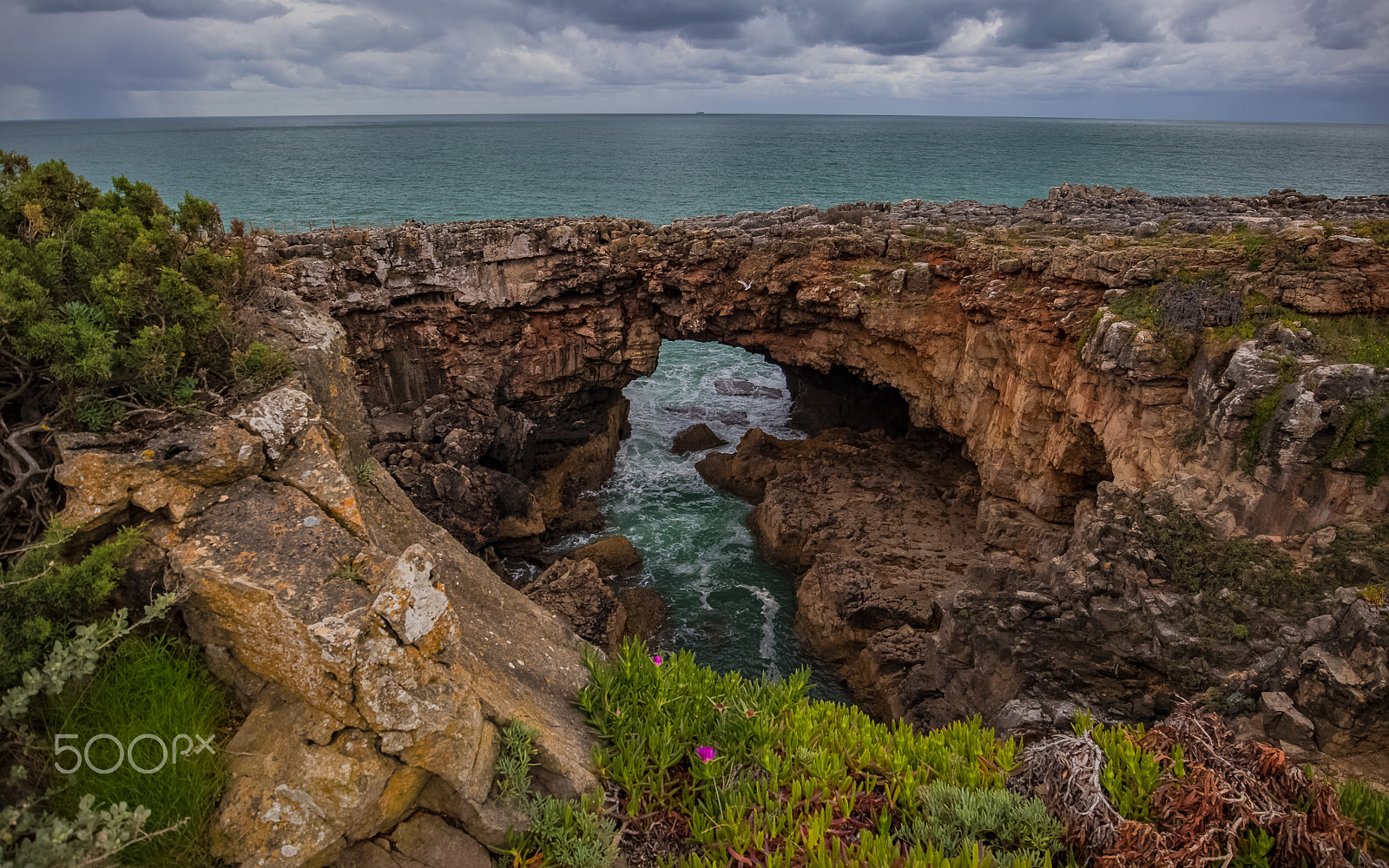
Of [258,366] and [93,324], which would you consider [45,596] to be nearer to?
[93,324]

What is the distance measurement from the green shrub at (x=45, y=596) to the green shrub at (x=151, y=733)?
0.41 m

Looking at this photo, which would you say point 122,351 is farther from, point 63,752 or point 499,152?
point 499,152

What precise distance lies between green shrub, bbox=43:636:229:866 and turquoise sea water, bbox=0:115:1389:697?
15.7 meters

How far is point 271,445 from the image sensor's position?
681cm

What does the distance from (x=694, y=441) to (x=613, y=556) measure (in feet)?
35.4

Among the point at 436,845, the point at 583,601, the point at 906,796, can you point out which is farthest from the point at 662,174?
the point at 436,845

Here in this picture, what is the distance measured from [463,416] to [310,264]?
678 cm

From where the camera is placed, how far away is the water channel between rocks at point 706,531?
68.9 ft

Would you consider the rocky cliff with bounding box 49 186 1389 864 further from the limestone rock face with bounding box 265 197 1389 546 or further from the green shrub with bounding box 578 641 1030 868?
the green shrub with bounding box 578 641 1030 868

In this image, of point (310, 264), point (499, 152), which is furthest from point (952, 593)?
point (499, 152)

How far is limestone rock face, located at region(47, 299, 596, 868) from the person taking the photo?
17.8 ft

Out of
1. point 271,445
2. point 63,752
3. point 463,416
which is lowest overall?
point 463,416

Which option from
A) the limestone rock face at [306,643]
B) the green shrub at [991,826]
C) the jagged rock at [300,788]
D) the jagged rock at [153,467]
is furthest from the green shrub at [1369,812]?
the jagged rock at [153,467]
